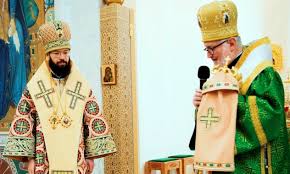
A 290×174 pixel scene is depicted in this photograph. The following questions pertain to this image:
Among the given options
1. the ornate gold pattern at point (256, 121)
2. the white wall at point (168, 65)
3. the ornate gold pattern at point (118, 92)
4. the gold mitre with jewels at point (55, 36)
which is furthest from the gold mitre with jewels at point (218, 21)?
the white wall at point (168, 65)

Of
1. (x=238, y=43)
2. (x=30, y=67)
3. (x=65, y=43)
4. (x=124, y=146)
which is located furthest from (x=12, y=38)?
(x=238, y=43)

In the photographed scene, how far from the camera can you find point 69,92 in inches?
126

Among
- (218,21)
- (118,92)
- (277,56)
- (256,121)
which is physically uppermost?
(277,56)

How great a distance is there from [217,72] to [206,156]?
424mm

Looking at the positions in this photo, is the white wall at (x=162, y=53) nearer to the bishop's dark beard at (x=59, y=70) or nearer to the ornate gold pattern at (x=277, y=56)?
the ornate gold pattern at (x=277, y=56)

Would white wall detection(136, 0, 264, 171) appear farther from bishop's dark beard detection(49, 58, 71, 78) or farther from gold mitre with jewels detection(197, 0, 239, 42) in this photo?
gold mitre with jewels detection(197, 0, 239, 42)

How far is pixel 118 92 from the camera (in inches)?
177

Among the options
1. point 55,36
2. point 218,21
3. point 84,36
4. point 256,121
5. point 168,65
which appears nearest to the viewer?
point 256,121

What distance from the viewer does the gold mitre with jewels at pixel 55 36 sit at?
317 cm

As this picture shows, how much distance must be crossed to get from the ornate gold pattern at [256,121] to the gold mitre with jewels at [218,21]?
0.40 metres

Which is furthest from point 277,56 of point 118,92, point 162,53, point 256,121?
point 256,121

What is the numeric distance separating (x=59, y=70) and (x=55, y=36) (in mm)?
234

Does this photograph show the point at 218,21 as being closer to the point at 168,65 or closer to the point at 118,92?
the point at 118,92

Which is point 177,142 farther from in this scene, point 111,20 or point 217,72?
point 217,72
